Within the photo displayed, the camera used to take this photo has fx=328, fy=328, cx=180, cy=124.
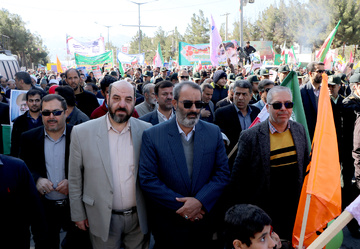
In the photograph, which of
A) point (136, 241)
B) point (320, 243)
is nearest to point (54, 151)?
point (136, 241)

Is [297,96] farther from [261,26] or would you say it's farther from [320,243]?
[261,26]

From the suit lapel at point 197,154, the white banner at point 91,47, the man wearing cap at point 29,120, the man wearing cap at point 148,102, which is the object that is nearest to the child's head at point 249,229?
the suit lapel at point 197,154

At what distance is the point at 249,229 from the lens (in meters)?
2.10

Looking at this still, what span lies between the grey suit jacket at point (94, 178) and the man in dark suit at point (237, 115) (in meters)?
1.74

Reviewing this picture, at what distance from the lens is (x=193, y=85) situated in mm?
Result: 2766

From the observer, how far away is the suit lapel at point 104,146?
2.64 metres

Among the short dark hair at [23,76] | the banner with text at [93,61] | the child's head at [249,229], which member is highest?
the banner with text at [93,61]

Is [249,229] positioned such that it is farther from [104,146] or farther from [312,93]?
[312,93]

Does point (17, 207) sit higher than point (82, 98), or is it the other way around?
point (82, 98)

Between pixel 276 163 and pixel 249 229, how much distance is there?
93 cm

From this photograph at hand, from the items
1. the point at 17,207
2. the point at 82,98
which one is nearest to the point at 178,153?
the point at 17,207

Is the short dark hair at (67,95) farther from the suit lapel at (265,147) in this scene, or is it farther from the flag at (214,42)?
the flag at (214,42)

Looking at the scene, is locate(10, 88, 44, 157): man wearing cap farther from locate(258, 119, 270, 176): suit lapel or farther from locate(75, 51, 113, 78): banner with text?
locate(75, 51, 113, 78): banner with text

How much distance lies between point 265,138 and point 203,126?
0.56 m
